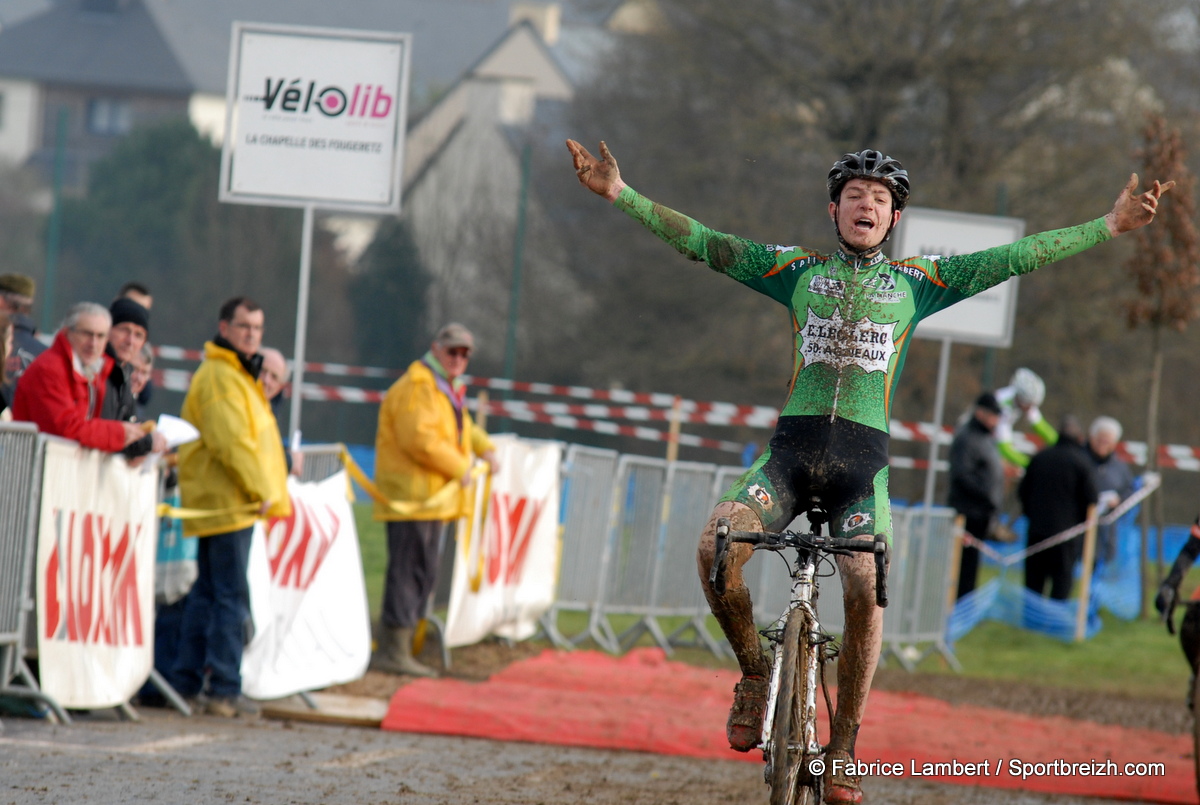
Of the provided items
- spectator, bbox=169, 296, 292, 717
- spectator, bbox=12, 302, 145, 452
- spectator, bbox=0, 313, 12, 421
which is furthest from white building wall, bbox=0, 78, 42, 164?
spectator, bbox=12, 302, 145, 452

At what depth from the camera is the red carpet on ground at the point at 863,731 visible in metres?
8.71

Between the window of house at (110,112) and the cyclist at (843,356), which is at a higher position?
the window of house at (110,112)

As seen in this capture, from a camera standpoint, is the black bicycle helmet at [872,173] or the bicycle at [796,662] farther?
the black bicycle helmet at [872,173]

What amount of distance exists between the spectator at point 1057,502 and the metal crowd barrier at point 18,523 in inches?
451

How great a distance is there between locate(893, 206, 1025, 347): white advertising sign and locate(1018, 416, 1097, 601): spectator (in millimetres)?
2659

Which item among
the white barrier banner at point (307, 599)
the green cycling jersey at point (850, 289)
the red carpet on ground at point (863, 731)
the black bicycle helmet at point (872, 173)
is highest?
the black bicycle helmet at point (872, 173)

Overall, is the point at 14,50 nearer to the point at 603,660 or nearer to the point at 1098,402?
the point at 1098,402

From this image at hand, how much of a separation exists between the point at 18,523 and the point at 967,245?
9.53 m

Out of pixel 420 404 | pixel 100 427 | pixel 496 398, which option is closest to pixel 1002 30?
pixel 496 398

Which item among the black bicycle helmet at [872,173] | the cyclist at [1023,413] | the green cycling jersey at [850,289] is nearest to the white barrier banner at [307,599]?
the green cycling jersey at [850,289]

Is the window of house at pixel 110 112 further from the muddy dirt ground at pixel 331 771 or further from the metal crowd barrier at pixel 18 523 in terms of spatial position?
the metal crowd barrier at pixel 18 523

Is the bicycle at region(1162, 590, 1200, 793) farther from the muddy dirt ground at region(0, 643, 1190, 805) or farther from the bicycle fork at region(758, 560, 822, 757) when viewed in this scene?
the bicycle fork at region(758, 560, 822, 757)

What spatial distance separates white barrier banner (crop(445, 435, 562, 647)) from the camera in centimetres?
1189

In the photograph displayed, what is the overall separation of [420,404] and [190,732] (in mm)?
3341
